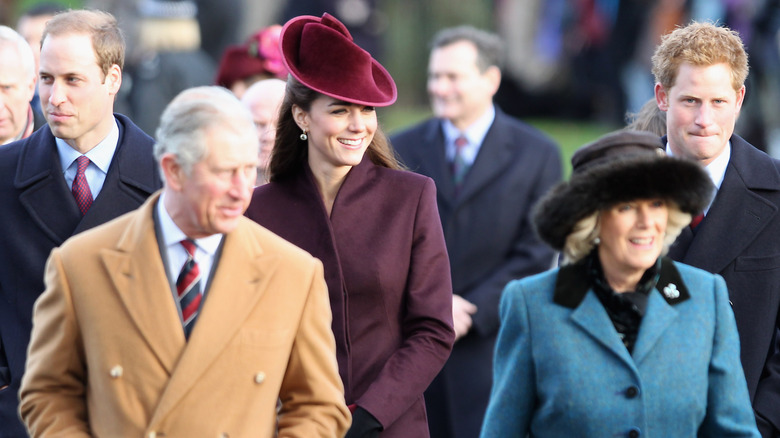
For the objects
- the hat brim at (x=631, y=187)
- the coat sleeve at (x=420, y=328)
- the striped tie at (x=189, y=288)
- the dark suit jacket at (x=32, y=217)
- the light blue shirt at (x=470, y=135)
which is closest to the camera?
the striped tie at (x=189, y=288)

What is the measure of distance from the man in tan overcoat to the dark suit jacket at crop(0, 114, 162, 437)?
3.16ft

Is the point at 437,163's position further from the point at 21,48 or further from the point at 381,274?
the point at 381,274

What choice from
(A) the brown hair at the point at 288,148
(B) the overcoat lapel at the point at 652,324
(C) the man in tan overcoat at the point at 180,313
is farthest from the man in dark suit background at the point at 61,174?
(B) the overcoat lapel at the point at 652,324

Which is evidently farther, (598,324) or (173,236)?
(598,324)

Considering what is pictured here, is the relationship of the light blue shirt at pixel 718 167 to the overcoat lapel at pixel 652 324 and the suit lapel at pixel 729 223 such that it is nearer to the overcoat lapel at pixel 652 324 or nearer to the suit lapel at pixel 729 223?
the suit lapel at pixel 729 223

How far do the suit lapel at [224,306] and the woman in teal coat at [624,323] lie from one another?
85cm

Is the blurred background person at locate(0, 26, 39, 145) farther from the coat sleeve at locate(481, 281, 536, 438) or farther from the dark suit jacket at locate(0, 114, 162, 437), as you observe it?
the coat sleeve at locate(481, 281, 536, 438)

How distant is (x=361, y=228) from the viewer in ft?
15.9

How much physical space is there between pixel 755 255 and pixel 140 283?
232 centimetres

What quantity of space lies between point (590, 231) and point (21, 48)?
9.22 ft

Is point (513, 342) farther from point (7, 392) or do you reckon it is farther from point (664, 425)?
point (7, 392)

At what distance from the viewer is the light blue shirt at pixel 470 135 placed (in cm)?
757

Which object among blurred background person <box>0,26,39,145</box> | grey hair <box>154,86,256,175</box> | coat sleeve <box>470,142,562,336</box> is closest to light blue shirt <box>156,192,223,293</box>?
grey hair <box>154,86,256,175</box>


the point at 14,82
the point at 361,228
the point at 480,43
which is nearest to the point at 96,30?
the point at 14,82
